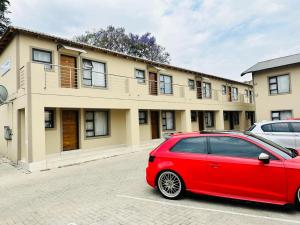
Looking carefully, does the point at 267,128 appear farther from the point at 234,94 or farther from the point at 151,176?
the point at 234,94

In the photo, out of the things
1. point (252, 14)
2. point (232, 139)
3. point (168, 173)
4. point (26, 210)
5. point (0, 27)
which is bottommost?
point (26, 210)

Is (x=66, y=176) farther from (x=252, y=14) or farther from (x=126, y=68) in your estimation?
(x=252, y=14)

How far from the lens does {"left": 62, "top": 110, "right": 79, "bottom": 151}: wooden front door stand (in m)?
12.4

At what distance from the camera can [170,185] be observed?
18.3ft

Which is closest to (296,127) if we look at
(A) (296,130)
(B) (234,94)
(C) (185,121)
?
(A) (296,130)

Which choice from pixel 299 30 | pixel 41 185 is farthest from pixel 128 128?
pixel 299 30

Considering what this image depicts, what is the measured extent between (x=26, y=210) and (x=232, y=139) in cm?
482

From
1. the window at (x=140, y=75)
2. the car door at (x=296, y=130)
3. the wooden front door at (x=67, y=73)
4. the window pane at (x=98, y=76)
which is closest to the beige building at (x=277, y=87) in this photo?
the window at (x=140, y=75)

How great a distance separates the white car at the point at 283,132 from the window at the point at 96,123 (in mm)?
8357

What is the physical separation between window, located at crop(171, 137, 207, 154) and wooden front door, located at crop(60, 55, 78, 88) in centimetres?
817

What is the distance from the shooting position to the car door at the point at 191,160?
521cm

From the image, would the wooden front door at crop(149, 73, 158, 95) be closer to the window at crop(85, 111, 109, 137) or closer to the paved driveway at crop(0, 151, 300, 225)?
the window at crop(85, 111, 109, 137)

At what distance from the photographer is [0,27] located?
985 inches

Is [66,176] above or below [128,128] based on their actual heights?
below
